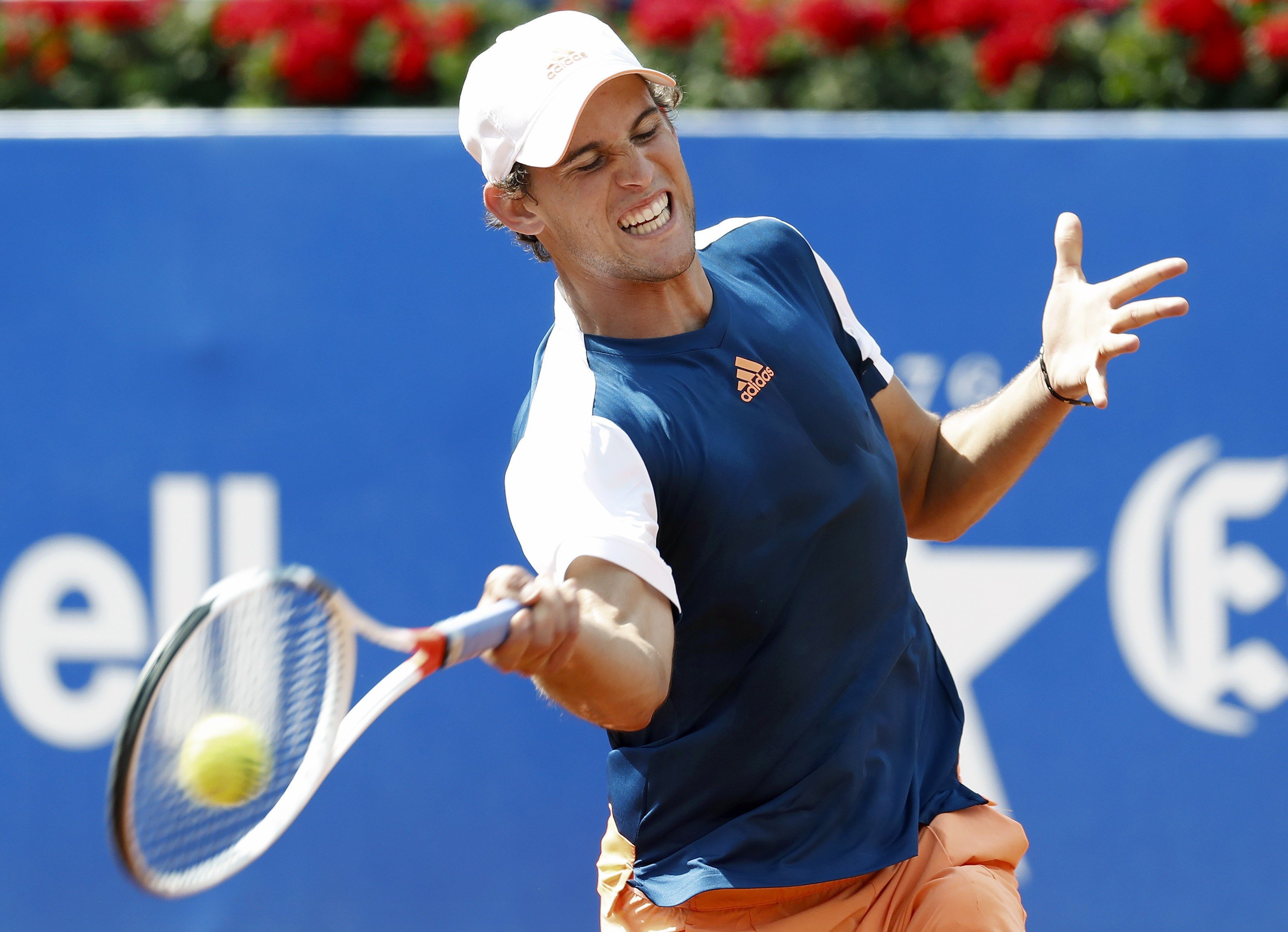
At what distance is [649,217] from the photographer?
2242mm

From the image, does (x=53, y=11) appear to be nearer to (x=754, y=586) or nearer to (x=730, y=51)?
(x=730, y=51)

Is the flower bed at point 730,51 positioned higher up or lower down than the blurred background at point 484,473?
higher up

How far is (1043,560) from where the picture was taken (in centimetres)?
354

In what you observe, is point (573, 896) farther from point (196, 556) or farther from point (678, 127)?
point (678, 127)

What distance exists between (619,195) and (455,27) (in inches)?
117

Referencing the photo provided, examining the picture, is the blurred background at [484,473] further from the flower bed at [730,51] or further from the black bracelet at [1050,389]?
the black bracelet at [1050,389]

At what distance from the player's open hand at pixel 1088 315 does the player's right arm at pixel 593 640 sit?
29.9 inches

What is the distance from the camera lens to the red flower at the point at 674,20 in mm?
4812

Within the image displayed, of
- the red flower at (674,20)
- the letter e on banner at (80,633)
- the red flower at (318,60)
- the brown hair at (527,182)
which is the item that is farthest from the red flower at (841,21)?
the letter e on banner at (80,633)

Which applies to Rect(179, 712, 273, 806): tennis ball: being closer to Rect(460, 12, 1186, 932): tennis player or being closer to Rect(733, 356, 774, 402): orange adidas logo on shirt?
Rect(460, 12, 1186, 932): tennis player

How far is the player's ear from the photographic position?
230 centimetres

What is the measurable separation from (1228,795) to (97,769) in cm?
274

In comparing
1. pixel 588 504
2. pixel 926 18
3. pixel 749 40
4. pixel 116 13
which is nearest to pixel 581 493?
pixel 588 504

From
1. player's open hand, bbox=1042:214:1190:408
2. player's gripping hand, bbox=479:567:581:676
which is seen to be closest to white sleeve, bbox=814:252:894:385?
player's open hand, bbox=1042:214:1190:408
